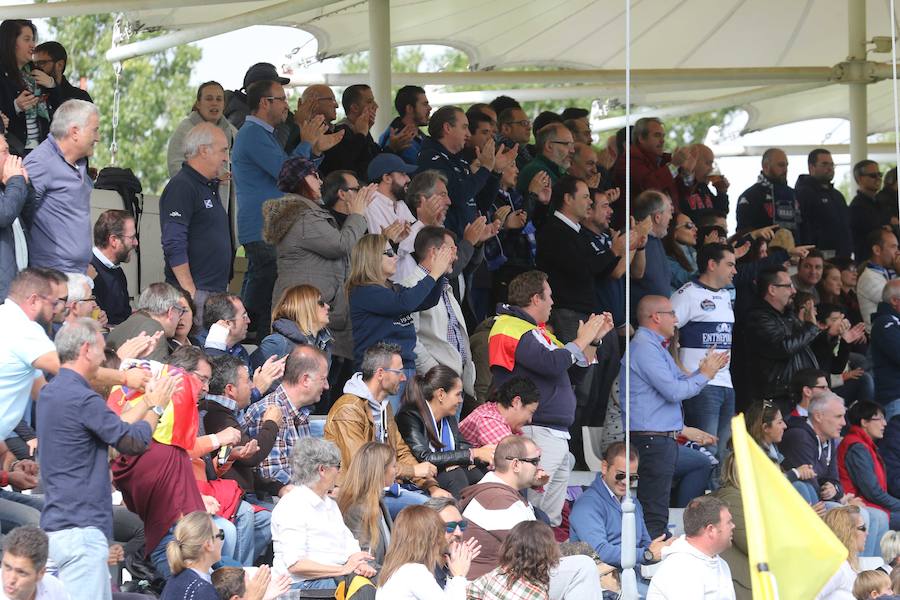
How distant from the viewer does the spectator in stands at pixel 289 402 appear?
8.95 m

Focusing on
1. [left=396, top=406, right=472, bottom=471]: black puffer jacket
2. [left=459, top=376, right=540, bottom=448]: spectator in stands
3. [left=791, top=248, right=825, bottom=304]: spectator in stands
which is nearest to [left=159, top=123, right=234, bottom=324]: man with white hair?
[left=396, top=406, right=472, bottom=471]: black puffer jacket

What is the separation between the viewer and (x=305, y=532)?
8.13 m

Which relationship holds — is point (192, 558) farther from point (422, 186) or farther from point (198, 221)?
point (422, 186)

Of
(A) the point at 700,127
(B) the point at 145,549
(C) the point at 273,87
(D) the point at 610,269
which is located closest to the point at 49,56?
(C) the point at 273,87

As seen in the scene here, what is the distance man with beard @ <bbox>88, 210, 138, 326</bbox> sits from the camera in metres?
9.88

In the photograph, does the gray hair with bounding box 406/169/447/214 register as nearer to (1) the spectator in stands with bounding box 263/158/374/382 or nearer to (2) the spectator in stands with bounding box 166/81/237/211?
(1) the spectator in stands with bounding box 263/158/374/382

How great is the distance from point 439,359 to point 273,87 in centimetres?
214

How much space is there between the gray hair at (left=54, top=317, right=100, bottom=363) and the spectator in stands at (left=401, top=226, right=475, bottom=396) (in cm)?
338

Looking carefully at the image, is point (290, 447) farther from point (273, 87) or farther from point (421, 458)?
point (273, 87)

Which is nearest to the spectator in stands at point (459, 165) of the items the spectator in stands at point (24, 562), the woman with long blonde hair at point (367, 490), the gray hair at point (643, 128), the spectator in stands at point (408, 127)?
the spectator in stands at point (408, 127)

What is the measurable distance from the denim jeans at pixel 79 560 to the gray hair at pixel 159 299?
198 cm

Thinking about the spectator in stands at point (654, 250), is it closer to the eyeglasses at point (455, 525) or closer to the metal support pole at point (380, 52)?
the metal support pole at point (380, 52)

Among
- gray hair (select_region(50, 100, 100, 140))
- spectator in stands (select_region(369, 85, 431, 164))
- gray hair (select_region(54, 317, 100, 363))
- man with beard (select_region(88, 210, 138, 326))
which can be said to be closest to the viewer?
gray hair (select_region(54, 317, 100, 363))

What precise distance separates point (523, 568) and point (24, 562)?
2.54 m
